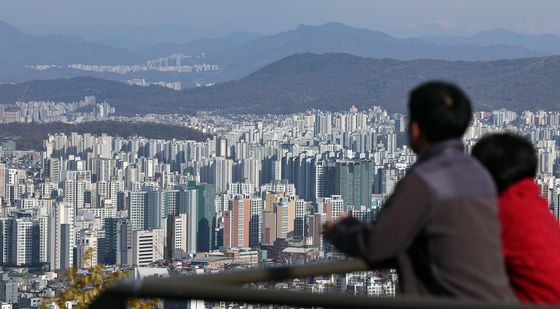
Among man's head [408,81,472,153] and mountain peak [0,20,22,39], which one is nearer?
man's head [408,81,472,153]

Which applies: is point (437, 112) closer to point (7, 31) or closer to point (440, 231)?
point (440, 231)

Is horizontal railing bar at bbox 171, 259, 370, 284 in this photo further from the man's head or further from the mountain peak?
the mountain peak

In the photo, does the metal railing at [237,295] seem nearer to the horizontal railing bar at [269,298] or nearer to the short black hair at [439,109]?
the horizontal railing bar at [269,298]

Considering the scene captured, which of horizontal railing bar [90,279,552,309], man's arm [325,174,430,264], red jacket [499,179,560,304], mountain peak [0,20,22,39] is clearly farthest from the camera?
mountain peak [0,20,22,39]

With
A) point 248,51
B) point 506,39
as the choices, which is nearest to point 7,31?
point 248,51

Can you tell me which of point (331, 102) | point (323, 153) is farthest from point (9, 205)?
point (331, 102)

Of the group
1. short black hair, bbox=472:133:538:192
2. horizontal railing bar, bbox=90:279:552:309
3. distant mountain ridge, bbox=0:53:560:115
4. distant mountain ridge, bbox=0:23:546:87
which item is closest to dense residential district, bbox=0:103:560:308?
distant mountain ridge, bbox=0:53:560:115

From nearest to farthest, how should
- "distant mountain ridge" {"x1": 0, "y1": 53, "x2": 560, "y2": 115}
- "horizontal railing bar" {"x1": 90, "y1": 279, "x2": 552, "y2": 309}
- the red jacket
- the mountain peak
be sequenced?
1. "horizontal railing bar" {"x1": 90, "y1": 279, "x2": 552, "y2": 309}
2. the red jacket
3. "distant mountain ridge" {"x1": 0, "y1": 53, "x2": 560, "y2": 115}
4. the mountain peak
